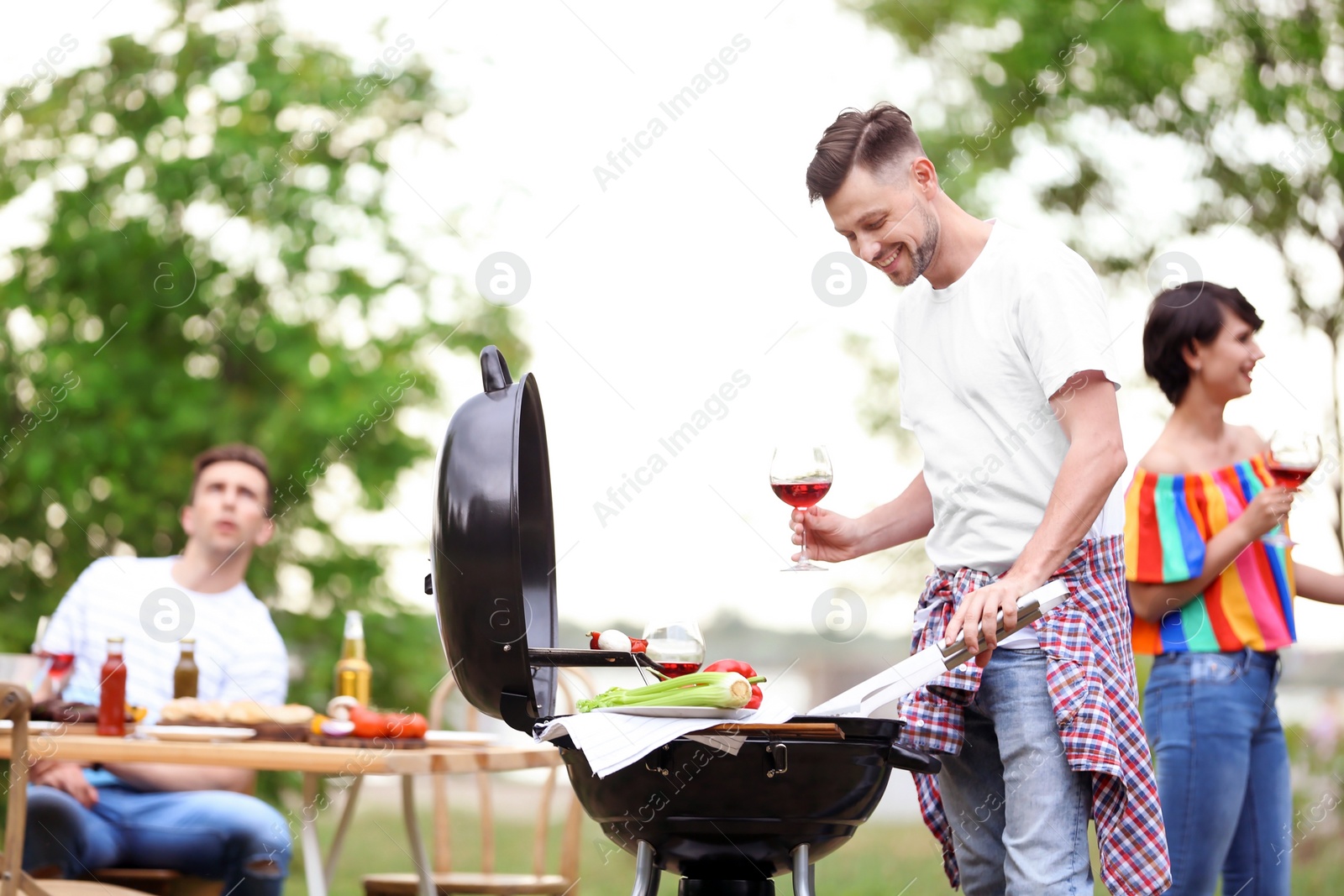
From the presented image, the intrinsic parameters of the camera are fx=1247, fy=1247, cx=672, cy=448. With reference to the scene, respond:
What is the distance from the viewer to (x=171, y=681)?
160 inches

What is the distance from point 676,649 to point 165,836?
2199 millimetres

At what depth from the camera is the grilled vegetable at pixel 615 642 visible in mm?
2258

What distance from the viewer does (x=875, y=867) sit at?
24.9 ft

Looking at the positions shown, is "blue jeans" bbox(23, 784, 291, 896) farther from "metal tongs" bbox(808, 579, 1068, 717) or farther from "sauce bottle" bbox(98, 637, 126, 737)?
"metal tongs" bbox(808, 579, 1068, 717)

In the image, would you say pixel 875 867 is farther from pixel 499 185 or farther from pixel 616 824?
pixel 616 824

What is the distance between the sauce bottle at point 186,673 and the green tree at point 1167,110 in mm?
4926

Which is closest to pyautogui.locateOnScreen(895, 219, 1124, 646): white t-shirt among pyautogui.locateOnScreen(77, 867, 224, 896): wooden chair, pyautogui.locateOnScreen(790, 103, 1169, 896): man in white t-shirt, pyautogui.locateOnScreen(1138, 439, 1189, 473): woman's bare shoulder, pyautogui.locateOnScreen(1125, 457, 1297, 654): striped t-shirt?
pyautogui.locateOnScreen(790, 103, 1169, 896): man in white t-shirt

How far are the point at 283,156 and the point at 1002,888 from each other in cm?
493

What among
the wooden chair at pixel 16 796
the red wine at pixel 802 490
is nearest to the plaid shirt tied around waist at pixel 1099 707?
the red wine at pixel 802 490

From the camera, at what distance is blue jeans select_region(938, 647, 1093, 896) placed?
2039mm

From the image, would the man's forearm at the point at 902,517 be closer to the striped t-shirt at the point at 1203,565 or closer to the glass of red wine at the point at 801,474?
the glass of red wine at the point at 801,474

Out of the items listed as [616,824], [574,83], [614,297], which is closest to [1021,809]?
[616,824]

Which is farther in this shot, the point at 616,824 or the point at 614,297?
the point at 614,297

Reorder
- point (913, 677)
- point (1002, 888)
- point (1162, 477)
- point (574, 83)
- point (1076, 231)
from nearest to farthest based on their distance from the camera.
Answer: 1. point (913, 677)
2. point (1002, 888)
3. point (1162, 477)
4. point (574, 83)
5. point (1076, 231)
